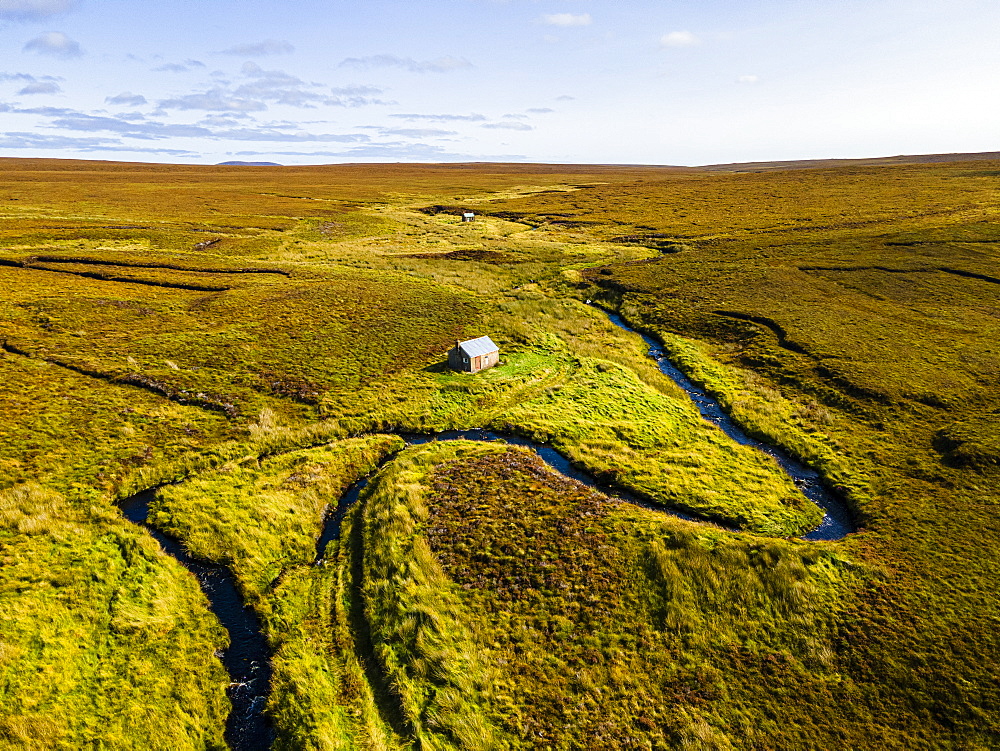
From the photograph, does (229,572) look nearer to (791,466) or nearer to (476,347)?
(476,347)

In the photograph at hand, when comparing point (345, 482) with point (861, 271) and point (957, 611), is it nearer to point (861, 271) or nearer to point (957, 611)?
point (957, 611)

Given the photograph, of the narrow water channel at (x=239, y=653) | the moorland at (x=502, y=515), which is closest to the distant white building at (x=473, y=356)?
the moorland at (x=502, y=515)

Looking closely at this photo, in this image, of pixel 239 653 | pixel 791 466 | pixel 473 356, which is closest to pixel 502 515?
pixel 239 653

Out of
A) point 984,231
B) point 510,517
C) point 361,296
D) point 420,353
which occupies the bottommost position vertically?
point 510,517

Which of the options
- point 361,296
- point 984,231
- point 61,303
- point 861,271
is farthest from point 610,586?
point 984,231

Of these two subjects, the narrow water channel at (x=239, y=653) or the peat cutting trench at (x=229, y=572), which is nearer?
the narrow water channel at (x=239, y=653)

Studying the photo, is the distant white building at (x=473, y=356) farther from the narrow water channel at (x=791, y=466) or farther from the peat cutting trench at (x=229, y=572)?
the narrow water channel at (x=791, y=466)

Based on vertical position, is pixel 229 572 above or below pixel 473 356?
below
